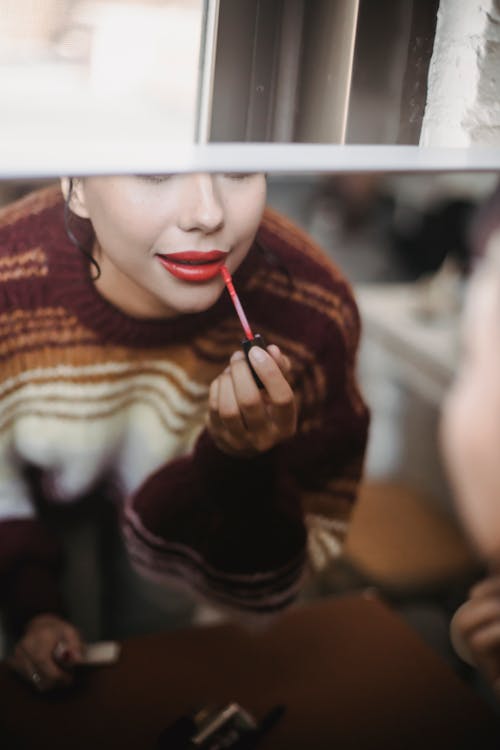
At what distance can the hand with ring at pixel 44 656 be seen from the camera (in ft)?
3.84

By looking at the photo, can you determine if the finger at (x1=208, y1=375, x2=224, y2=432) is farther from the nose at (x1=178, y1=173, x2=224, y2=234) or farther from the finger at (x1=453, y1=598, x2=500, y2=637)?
the finger at (x1=453, y1=598, x2=500, y2=637)

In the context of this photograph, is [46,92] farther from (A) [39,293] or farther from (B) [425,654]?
(B) [425,654]

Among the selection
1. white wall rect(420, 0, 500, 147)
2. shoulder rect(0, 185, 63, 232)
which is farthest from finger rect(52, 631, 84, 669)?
white wall rect(420, 0, 500, 147)

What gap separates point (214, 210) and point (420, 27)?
13.8 inches

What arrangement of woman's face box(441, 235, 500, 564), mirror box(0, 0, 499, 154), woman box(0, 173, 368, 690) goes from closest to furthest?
mirror box(0, 0, 499, 154), woman box(0, 173, 368, 690), woman's face box(441, 235, 500, 564)

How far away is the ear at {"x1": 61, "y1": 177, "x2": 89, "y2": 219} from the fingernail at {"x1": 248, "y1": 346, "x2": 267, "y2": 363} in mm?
252

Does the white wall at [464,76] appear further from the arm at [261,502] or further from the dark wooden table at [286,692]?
the dark wooden table at [286,692]

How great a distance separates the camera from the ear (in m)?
1.00

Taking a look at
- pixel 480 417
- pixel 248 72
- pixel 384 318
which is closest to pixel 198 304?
pixel 248 72

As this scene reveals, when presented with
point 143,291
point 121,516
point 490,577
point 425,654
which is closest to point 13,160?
point 143,291

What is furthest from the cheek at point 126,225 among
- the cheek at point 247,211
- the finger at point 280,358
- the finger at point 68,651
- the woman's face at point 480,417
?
the finger at point 68,651

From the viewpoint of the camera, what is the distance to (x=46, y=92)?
925mm

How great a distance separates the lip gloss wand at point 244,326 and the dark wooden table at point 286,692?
0.46 metres

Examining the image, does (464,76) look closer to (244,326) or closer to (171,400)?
(244,326)
